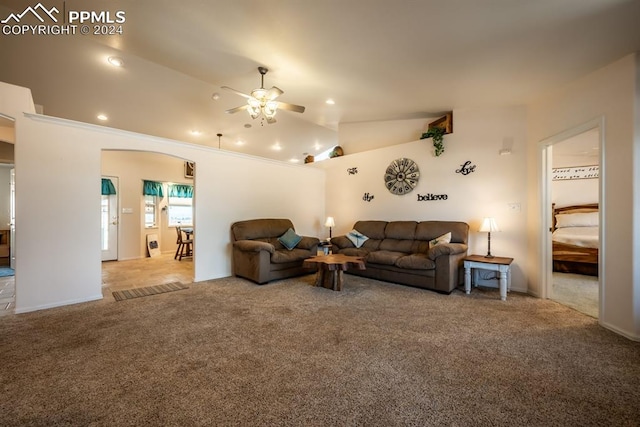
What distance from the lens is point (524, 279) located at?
396 cm

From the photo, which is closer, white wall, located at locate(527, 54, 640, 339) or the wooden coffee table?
white wall, located at locate(527, 54, 640, 339)

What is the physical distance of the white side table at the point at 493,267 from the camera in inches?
140

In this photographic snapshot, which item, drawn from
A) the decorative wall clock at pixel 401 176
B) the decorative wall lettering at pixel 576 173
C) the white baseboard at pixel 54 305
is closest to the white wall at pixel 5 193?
the white baseboard at pixel 54 305

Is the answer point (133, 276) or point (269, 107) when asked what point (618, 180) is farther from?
point (133, 276)

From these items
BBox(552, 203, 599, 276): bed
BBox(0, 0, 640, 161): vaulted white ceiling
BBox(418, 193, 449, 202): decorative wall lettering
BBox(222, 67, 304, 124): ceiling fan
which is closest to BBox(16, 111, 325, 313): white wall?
BBox(0, 0, 640, 161): vaulted white ceiling

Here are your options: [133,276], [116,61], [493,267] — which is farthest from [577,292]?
[116,61]

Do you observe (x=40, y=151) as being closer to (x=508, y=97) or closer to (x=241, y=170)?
(x=241, y=170)

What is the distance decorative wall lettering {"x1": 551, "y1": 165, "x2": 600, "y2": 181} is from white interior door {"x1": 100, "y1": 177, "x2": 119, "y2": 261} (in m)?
10.5

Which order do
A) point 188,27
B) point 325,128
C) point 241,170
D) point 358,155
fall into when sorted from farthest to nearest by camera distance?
point 325,128, point 358,155, point 241,170, point 188,27

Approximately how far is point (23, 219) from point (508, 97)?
6.36 m

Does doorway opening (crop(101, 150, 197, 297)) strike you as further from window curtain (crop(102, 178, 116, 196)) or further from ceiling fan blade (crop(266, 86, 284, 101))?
ceiling fan blade (crop(266, 86, 284, 101))

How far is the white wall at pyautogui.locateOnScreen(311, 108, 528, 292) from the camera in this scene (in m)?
4.04

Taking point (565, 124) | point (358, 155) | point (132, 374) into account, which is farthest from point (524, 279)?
point (132, 374)

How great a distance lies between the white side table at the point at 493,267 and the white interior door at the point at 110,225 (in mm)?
7740
